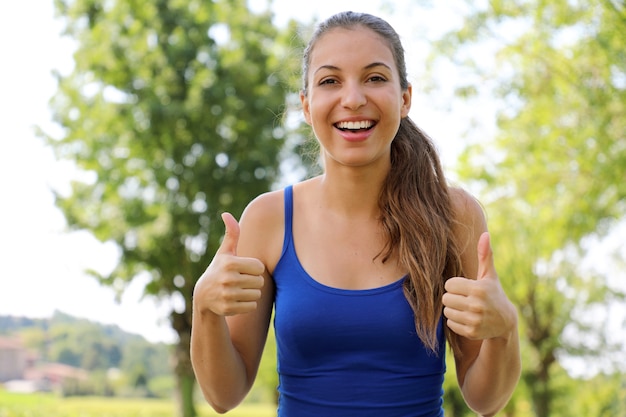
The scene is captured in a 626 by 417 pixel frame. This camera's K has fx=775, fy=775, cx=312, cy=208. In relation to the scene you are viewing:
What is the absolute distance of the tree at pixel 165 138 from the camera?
19.5 m

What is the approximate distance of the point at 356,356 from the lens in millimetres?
2000

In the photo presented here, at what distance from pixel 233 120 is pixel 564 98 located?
10.1 meters

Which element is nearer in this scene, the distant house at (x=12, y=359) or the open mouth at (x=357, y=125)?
the open mouth at (x=357, y=125)

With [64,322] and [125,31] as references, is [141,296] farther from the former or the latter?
[125,31]

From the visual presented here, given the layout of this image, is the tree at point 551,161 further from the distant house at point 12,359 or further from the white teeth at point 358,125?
the distant house at point 12,359

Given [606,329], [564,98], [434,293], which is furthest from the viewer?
[606,329]

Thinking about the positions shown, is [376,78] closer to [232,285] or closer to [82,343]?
[232,285]

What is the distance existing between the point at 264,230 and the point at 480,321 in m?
0.72

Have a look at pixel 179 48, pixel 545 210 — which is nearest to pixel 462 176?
pixel 545 210

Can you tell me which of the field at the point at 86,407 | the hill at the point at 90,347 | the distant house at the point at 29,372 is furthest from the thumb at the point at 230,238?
the distant house at the point at 29,372

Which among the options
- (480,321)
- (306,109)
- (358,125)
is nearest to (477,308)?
(480,321)

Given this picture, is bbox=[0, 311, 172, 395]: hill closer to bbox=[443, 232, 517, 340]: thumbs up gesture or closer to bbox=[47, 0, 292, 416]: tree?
bbox=[47, 0, 292, 416]: tree

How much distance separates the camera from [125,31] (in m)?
20.5

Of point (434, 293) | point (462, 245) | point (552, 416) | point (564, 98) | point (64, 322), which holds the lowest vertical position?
point (552, 416)
